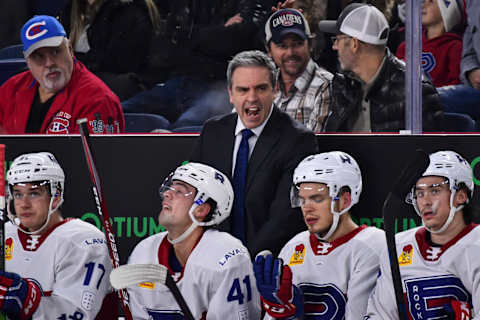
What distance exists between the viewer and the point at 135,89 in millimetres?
4383

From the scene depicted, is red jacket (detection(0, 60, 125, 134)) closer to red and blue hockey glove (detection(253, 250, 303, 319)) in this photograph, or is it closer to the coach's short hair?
the coach's short hair

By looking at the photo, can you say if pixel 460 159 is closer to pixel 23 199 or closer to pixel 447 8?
pixel 447 8

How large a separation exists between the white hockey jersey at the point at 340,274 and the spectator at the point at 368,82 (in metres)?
0.49

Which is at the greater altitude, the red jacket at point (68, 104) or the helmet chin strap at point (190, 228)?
the red jacket at point (68, 104)

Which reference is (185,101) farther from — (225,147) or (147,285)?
(147,285)

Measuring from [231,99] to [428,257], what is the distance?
1094 millimetres

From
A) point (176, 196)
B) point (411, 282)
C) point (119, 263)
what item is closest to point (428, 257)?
point (411, 282)

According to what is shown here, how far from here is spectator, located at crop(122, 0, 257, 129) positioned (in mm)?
4312

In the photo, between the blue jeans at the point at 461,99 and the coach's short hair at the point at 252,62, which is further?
the coach's short hair at the point at 252,62

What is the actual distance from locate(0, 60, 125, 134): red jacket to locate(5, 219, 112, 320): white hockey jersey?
46 centimetres

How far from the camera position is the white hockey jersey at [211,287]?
3.92 m

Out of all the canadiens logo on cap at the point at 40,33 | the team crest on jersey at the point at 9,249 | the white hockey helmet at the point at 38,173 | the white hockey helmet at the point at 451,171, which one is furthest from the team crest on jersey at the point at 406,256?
the canadiens logo on cap at the point at 40,33

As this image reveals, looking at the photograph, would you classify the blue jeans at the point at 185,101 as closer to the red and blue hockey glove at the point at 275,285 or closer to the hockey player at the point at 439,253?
the red and blue hockey glove at the point at 275,285

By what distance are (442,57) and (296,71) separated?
0.64m
